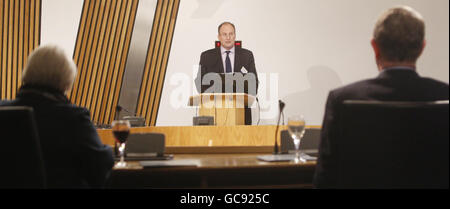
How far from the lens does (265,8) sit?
21.6ft

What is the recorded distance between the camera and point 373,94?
1.36m

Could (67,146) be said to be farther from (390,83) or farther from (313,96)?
(313,96)

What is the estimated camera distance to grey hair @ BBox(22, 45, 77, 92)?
167 cm

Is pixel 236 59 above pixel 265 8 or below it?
below

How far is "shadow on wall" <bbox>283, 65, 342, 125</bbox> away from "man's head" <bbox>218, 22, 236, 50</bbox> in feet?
4.86

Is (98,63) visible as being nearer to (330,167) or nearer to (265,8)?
(265,8)

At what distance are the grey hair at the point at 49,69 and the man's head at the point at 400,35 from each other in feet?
4.10

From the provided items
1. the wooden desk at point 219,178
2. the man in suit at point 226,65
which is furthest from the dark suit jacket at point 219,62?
the wooden desk at point 219,178

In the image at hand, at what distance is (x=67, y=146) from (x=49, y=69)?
0.35 meters

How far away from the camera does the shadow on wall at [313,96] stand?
6598 mm

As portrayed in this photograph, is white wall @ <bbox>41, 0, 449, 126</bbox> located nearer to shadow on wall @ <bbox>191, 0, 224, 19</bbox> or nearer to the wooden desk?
shadow on wall @ <bbox>191, 0, 224, 19</bbox>

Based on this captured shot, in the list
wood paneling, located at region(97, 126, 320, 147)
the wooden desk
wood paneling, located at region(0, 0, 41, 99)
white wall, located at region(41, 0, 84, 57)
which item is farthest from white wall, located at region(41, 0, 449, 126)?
the wooden desk
